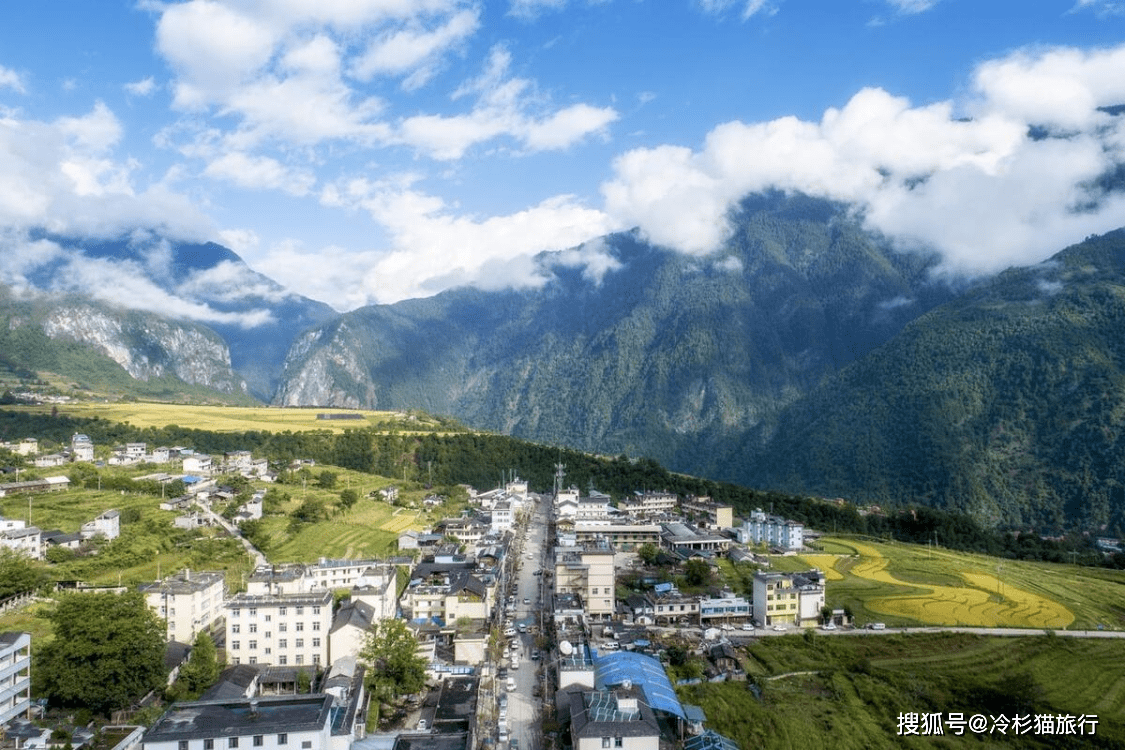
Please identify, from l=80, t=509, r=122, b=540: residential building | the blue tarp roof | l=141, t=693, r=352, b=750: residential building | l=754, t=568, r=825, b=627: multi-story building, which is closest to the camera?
l=141, t=693, r=352, b=750: residential building

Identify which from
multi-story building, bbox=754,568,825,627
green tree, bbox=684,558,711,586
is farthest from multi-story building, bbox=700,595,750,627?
green tree, bbox=684,558,711,586

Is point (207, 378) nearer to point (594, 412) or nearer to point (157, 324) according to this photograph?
point (157, 324)

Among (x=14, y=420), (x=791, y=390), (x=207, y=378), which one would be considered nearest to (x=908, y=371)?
(x=791, y=390)

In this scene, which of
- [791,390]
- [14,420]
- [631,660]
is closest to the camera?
[631,660]

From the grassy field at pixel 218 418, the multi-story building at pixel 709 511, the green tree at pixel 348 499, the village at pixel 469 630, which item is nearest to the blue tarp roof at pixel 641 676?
the village at pixel 469 630

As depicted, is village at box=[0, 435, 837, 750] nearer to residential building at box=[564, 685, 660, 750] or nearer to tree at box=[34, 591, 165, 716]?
residential building at box=[564, 685, 660, 750]

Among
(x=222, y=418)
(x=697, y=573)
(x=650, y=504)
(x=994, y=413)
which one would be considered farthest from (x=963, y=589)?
(x=222, y=418)

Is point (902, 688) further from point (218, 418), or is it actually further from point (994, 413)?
point (218, 418)
